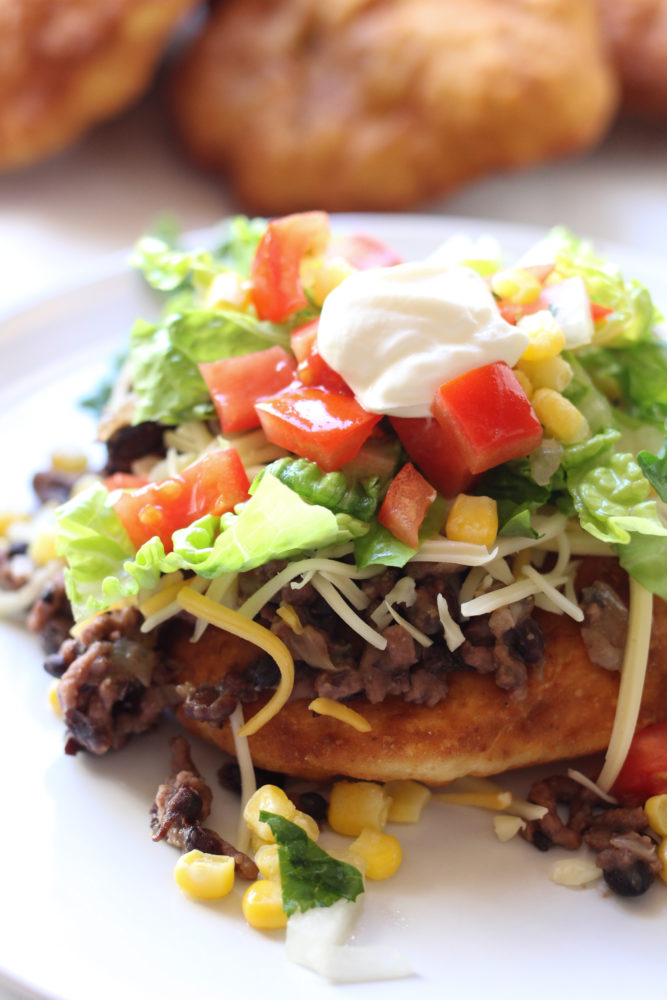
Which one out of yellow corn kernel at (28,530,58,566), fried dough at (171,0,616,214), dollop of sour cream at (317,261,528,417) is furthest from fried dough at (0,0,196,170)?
dollop of sour cream at (317,261,528,417)

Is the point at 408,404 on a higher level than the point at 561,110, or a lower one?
higher

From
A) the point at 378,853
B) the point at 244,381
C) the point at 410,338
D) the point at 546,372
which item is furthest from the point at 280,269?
the point at 378,853

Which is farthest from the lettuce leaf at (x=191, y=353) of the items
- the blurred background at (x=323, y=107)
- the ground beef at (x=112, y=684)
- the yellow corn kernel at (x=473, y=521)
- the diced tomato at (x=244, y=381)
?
the blurred background at (x=323, y=107)

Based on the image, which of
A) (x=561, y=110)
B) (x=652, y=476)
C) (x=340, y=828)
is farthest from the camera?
(x=561, y=110)

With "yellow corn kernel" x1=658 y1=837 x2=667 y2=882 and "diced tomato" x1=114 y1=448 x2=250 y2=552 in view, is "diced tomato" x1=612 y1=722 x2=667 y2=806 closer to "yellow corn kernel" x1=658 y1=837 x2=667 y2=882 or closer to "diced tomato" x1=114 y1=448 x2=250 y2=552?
"yellow corn kernel" x1=658 y1=837 x2=667 y2=882

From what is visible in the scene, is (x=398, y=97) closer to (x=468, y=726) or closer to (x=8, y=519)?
(x=8, y=519)

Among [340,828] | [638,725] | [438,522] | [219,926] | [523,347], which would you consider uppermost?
[523,347]

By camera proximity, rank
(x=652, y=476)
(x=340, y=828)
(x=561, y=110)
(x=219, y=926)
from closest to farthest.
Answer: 1. (x=219, y=926)
2. (x=340, y=828)
3. (x=652, y=476)
4. (x=561, y=110)

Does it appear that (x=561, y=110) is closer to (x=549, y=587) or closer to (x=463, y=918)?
(x=549, y=587)

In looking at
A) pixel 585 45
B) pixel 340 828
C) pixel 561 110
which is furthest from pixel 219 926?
pixel 585 45
